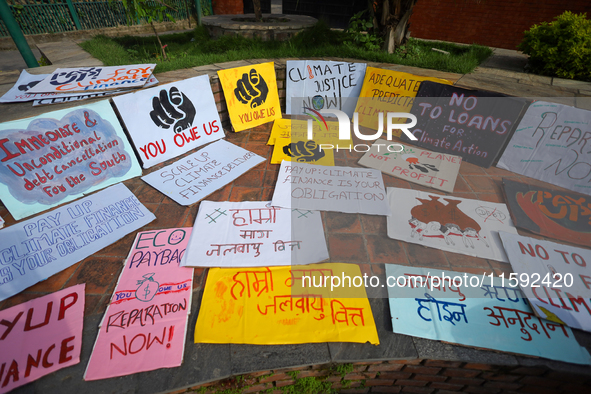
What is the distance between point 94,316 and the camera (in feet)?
5.31

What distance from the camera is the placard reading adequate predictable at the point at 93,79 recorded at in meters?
2.60

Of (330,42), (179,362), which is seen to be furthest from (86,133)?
(330,42)

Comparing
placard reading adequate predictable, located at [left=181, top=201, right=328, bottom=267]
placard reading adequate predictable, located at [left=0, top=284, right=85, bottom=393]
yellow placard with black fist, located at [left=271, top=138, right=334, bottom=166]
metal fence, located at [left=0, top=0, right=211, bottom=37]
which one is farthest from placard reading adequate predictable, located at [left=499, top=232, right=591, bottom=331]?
metal fence, located at [left=0, top=0, right=211, bottom=37]

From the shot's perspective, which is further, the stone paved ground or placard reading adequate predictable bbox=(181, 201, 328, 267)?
placard reading adequate predictable bbox=(181, 201, 328, 267)

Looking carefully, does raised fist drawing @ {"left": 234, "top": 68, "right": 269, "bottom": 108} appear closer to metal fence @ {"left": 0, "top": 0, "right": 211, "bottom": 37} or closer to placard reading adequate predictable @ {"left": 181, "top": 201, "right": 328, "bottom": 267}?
placard reading adequate predictable @ {"left": 181, "top": 201, "right": 328, "bottom": 267}

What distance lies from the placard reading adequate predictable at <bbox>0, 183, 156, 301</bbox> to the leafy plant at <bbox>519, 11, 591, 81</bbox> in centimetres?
569

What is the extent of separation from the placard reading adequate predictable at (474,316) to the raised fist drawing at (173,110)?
2.77m

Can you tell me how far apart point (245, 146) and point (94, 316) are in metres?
2.31

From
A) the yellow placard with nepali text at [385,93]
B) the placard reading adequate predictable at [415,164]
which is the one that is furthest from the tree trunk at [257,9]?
the placard reading adequate predictable at [415,164]

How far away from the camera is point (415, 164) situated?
2.97m

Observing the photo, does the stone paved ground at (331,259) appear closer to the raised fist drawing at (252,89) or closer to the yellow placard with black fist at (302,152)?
the yellow placard with black fist at (302,152)

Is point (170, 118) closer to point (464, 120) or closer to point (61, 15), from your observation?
point (464, 120)

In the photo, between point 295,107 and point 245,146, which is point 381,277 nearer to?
point 245,146

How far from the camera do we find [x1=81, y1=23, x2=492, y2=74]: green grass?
379 cm
